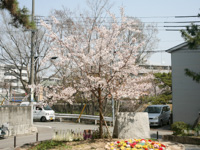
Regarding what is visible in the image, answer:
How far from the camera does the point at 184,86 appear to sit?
65.4ft

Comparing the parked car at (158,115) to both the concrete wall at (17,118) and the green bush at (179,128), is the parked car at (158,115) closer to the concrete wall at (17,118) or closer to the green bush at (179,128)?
the green bush at (179,128)

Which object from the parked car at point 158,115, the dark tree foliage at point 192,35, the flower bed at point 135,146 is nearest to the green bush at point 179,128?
the dark tree foliage at point 192,35

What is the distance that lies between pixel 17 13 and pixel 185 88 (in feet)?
46.6

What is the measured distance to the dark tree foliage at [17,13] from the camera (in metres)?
10.7

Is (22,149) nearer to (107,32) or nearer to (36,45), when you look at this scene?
(107,32)

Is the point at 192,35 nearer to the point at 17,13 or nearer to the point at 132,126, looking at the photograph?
the point at 132,126

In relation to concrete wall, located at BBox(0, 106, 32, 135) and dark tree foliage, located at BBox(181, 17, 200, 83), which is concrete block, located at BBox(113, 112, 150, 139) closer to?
dark tree foliage, located at BBox(181, 17, 200, 83)

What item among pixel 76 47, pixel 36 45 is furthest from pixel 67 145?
pixel 36 45

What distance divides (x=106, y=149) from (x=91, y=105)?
68.8 ft

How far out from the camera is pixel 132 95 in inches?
453

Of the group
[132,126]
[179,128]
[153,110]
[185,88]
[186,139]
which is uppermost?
[185,88]

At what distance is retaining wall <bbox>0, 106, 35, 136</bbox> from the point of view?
17052 millimetres

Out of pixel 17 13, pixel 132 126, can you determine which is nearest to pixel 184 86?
pixel 132 126

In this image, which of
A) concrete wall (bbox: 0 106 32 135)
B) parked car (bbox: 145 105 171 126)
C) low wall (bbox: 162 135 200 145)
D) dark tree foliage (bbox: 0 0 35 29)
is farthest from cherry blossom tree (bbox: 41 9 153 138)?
parked car (bbox: 145 105 171 126)
